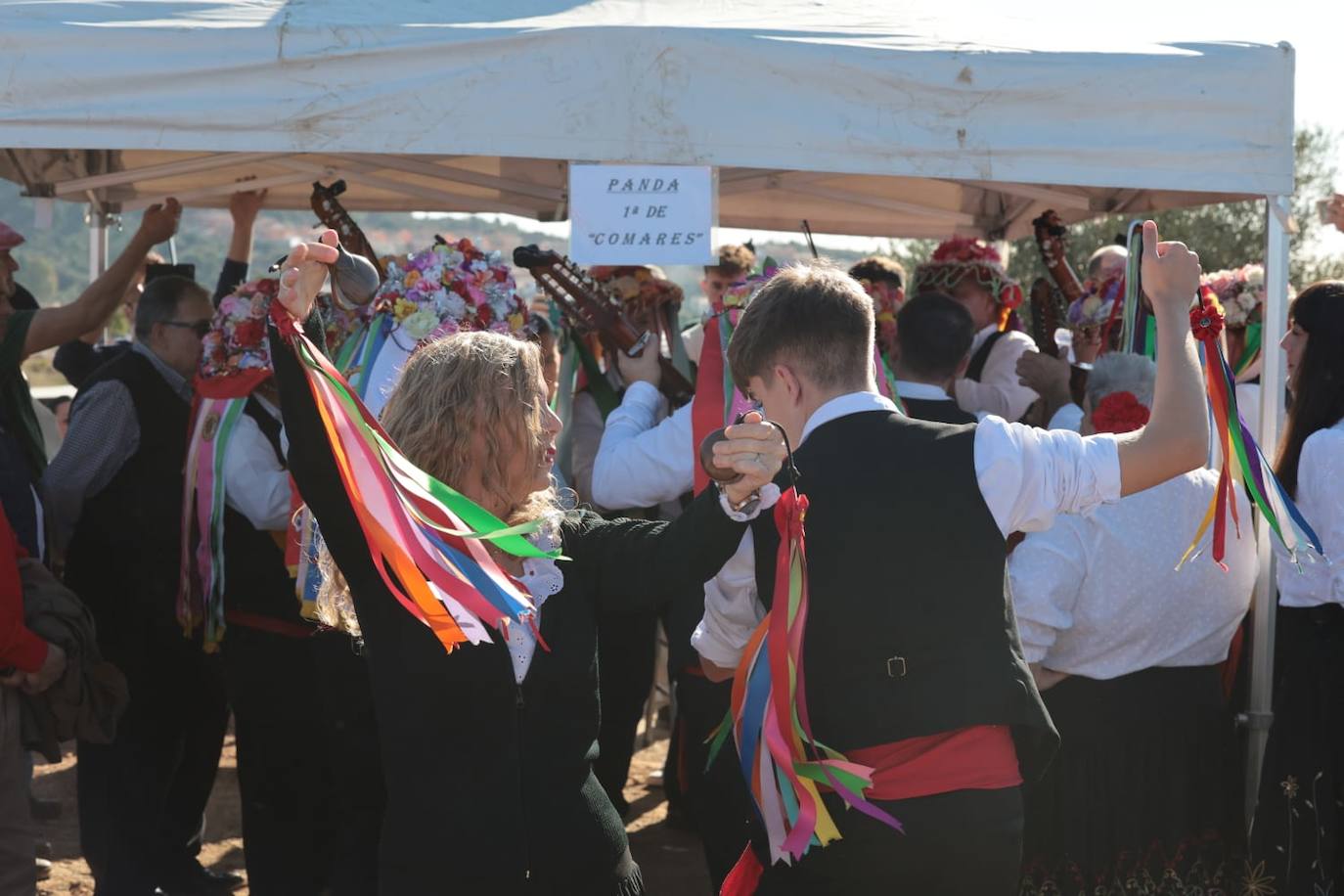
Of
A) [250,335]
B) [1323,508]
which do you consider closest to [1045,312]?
[1323,508]

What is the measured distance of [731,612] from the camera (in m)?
2.59

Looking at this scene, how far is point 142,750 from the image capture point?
4504mm

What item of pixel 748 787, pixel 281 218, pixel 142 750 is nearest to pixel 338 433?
pixel 748 787

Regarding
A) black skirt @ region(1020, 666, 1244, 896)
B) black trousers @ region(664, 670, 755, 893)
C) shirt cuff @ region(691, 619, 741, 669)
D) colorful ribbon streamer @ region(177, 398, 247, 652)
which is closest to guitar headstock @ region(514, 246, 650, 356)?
colorful ribbon streamer @ region(177, 398, 247, 652)

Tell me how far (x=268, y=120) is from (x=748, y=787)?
209 centimetres

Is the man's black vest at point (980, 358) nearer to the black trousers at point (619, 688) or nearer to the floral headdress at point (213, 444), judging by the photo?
the black trousers at point (619, 688)

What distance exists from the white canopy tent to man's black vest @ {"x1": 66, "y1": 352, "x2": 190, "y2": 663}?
39.1 inches

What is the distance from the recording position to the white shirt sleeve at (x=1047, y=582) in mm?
3418

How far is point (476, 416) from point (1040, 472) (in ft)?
3.00

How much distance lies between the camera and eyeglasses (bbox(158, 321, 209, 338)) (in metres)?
4.59

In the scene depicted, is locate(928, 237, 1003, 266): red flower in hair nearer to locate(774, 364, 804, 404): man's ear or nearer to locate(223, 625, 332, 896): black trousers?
locate(223, 625, 332, 896): black trousers

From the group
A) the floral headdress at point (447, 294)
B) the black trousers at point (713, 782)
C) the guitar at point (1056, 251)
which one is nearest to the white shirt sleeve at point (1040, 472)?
the black trousers at point (713, 782)

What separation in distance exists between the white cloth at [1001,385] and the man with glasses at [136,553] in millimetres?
2571

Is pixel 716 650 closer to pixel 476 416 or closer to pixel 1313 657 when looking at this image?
pixel 476 416
